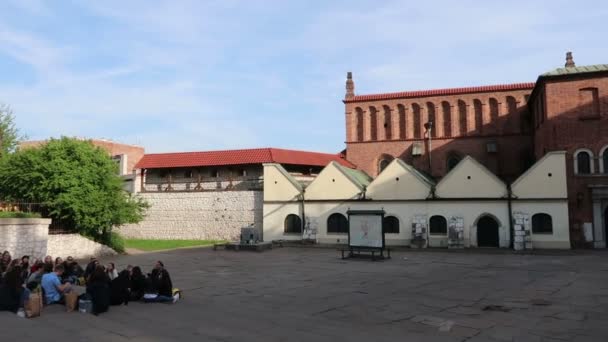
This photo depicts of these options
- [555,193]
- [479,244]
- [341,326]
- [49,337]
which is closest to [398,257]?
[479,244]

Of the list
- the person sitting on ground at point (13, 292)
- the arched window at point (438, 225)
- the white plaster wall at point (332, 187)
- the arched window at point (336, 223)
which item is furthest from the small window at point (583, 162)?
the person sitting on ground at point (13, 292)

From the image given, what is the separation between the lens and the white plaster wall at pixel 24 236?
2097cm

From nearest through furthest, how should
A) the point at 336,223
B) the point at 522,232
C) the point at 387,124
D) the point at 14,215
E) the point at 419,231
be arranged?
the point at 14,215, the point at 522,232, the point at 419,231, the point at 336,223, the point at 387,124

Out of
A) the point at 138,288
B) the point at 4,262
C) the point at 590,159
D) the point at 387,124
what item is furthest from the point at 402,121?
the point at 4,262

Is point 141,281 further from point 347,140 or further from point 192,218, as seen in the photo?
point 347,140

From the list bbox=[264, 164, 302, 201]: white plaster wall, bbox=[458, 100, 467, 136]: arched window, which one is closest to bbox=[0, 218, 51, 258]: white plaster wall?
bbox=[264, 164, 302, 201]: white plaster wall

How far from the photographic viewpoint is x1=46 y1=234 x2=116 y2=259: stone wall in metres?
24.6

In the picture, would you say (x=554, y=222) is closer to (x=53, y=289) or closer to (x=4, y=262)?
(x=53, y=289)

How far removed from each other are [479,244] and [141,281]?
2334 cm

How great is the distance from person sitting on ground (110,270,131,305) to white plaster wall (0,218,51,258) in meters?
12.3

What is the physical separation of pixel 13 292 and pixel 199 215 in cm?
2771

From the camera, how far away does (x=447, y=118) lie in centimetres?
4072

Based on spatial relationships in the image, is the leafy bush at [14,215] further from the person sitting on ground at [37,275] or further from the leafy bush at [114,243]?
the person sitting on ground at [37,275]

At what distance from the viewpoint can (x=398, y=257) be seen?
984 inches
